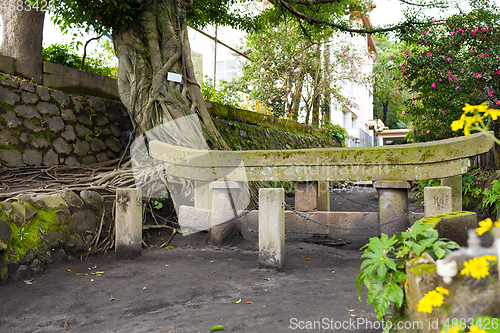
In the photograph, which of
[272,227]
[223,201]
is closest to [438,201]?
[272,227]

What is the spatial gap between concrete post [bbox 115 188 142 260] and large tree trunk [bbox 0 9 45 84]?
3083mm

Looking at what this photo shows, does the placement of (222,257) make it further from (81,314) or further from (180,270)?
(81,314)

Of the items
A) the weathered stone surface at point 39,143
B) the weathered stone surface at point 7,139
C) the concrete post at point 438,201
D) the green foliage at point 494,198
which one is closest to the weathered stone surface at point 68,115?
the weathered stone surface at point 39,143

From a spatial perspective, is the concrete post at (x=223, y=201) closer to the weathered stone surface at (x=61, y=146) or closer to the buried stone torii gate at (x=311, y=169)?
the buried stone torii gate at (x=311, y=169)

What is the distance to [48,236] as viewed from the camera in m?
3.95

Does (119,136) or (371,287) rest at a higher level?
(119,136)

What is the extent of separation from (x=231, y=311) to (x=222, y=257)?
177 centimetres

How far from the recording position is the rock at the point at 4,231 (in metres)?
3.47

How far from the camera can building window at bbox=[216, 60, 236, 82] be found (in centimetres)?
1736

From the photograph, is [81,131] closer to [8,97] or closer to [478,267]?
[8,97]

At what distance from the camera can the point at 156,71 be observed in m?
5.91

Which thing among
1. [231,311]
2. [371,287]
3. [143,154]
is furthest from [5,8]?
[371,287]

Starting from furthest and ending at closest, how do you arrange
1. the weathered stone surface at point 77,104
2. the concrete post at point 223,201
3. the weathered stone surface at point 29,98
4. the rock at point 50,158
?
the weathered stone surface at point 77,104, the rock at point 50,158, the weathered stone surface at point 29,98, the concrete post at point 223,201

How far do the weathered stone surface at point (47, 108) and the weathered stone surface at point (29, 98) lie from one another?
94 millimetres
